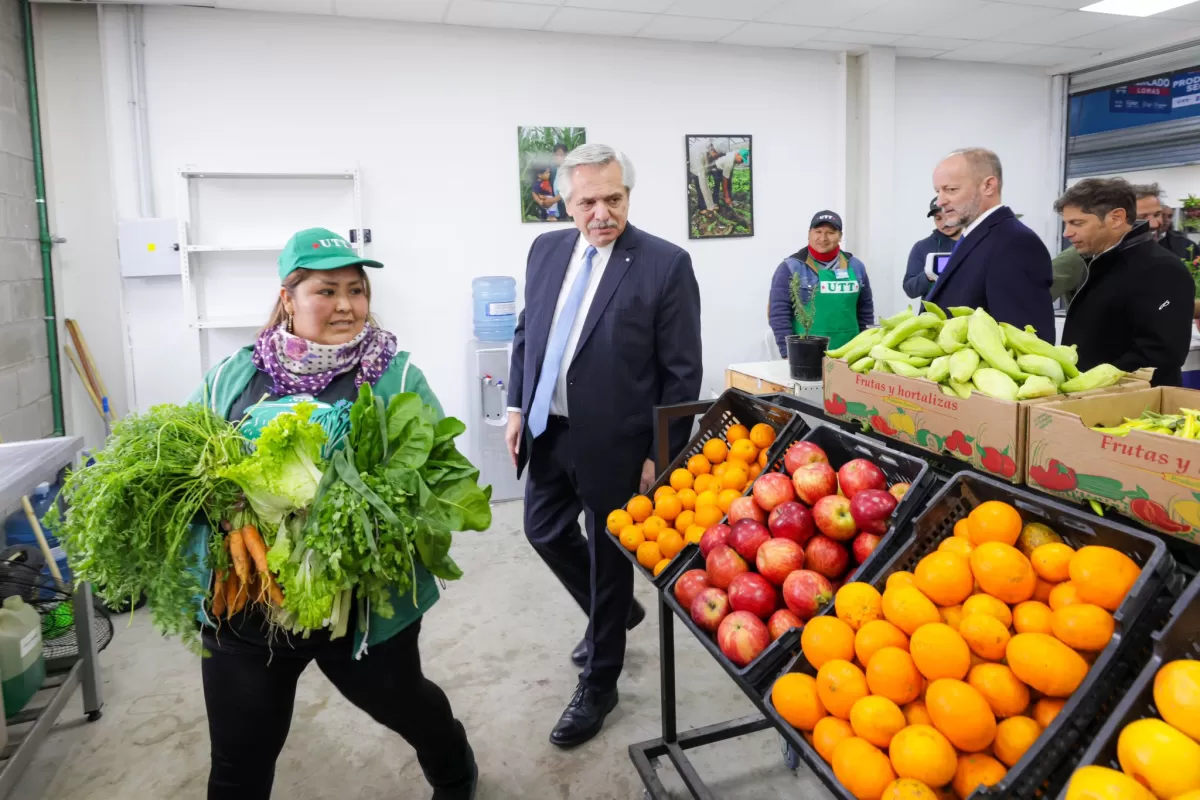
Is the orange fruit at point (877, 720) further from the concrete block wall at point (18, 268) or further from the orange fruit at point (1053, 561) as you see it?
the concrete block wall at point (18, 268)

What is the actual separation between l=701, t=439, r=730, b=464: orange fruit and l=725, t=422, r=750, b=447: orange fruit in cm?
2

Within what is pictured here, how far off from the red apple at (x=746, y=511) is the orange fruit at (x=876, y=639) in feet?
1.33

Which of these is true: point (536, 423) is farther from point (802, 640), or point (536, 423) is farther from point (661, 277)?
point (802, 640)

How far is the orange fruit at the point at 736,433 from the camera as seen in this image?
1841mm

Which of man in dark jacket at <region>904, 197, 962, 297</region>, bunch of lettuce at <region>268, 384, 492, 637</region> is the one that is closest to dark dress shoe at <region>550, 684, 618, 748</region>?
bunch of lettuce at <region>268, 384, 492, 637</region>

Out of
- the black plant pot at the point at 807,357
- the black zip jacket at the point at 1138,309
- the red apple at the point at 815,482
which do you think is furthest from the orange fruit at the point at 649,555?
the black zip jacket at the point at 1138,309

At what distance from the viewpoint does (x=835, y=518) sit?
52.7 inches

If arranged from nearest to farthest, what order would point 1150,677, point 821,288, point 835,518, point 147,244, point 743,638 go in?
point 1150,677, point 743,638, point 835,518, point 147,244, point 821,288

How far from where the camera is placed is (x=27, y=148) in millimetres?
3963

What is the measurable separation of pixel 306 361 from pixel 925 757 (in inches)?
52.7

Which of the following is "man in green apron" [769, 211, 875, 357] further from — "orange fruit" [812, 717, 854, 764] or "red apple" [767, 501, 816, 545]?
"orange fruit" [812, 717, 854, 764]

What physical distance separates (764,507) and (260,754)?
3.75 feet

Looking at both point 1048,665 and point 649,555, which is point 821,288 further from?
point 1048,665

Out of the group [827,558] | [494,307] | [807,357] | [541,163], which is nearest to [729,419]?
[827,558]
